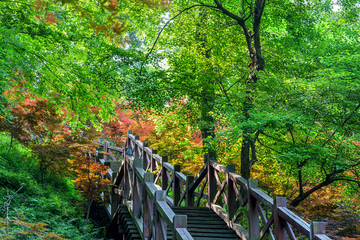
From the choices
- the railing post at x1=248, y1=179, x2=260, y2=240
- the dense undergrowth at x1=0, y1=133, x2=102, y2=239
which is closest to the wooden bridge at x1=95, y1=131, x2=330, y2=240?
the railing post at x1=248, y1=179, x2=260, y2=240

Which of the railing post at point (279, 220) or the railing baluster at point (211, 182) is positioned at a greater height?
the railing baluster at point (211, 182)

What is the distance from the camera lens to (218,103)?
7.73 m

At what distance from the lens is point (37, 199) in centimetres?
874

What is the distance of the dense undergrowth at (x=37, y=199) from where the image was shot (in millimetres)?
7406

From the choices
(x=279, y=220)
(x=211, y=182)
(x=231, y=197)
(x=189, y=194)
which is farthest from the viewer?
(x=189, y=194)

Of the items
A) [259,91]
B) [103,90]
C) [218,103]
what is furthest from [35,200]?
[259,91]

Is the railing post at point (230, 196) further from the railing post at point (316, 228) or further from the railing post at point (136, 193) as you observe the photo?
the railing post at point (316, 228)

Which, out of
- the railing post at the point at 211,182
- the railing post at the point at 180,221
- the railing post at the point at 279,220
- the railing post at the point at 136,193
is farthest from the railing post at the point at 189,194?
the railing post at the point at 180,221

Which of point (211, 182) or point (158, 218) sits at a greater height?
point (211, 182)

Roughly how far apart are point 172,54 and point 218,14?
1641 millimetres

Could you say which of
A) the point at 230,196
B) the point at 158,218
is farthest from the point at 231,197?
the point at 158,218

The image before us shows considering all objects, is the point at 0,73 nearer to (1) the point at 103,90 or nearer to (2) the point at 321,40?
(1) the point at 103,90

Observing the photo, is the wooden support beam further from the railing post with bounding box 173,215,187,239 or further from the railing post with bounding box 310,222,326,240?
the railing post with bounding box 310,222,326,240

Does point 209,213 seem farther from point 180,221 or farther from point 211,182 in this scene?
point 180,221
